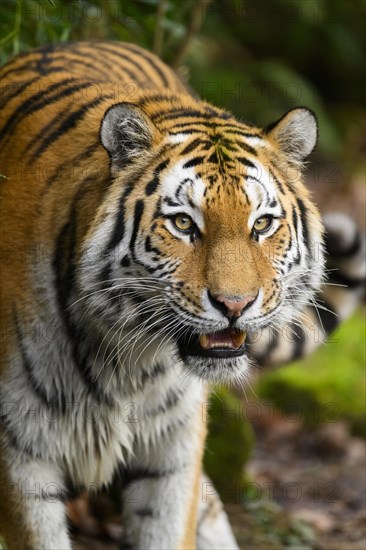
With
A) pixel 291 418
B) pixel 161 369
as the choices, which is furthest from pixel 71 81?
pixel 291 418

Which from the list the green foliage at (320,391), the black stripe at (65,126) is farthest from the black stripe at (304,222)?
the green foliage at (320,391)

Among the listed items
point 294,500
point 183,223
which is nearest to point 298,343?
point 294,500

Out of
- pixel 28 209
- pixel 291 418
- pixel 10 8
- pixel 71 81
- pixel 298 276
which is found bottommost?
pixel 291 418

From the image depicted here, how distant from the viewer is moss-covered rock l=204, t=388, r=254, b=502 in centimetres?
486

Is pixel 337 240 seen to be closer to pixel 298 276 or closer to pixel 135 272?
pixel 298 276

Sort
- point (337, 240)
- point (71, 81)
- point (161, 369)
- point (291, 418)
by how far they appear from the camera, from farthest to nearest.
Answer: point (291, 418)
point (337, 240)
point (71, 81)
point (161, 369)

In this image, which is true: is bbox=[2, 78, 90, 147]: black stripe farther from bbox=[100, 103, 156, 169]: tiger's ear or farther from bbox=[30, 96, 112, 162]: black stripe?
bbox=[100, 103, 156, 169]: tiger's ear

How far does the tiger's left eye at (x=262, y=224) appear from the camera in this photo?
2900mm

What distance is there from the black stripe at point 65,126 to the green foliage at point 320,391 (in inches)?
119

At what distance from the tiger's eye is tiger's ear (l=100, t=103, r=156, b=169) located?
0.29 m

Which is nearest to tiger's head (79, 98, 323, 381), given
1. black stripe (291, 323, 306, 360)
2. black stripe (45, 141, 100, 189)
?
black stripe (45, 141, 100, 189)

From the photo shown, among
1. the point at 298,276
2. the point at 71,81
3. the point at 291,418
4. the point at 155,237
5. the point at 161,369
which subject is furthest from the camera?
the point at 291,418

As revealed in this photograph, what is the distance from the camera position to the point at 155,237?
2.91 metres

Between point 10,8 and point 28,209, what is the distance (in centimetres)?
161
